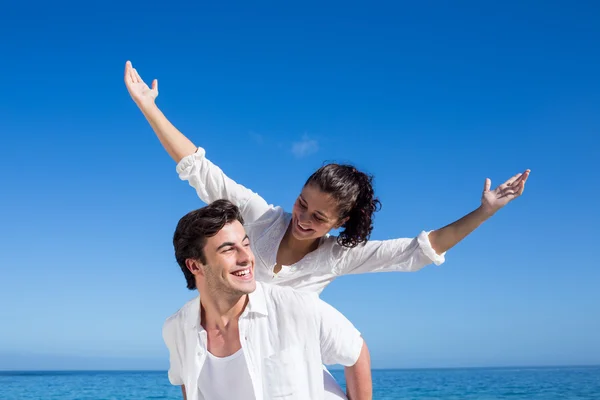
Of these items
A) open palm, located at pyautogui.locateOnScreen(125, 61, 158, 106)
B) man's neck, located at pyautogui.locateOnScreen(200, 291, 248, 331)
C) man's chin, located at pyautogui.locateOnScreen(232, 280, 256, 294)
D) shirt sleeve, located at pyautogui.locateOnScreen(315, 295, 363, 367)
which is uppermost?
open palm, located at pyautogui.locateOnScreen(125, 61, 158, 106)

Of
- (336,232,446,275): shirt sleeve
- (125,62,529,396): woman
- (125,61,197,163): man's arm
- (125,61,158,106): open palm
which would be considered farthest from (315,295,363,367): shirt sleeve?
(125,61,158,106): open palm

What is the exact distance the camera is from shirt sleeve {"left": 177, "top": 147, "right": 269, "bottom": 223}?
429 cm

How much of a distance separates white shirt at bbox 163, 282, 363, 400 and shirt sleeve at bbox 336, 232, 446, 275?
862 mm

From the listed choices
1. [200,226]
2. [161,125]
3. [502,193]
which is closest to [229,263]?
[200,226]

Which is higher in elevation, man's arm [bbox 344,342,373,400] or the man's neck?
the man's neck

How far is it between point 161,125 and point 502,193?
2.19m

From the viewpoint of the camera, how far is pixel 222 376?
3.58 meters

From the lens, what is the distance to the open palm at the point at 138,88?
450 centimetres

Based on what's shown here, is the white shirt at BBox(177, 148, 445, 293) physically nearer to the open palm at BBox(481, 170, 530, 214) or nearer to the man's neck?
the open palm at BBox(481, 170, 530, 214)

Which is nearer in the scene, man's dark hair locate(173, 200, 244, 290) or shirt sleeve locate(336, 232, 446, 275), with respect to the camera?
man's dark hair locate(173, 200, 244, 290)

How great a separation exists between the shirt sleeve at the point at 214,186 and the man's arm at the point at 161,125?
0.07 meters

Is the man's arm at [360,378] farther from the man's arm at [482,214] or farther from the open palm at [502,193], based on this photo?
the open palm at [502,193]

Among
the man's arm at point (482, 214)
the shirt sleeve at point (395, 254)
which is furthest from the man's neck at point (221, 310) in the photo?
the man's arm at point (482, 214)

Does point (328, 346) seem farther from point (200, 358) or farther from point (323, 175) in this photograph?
point (323, 175)
